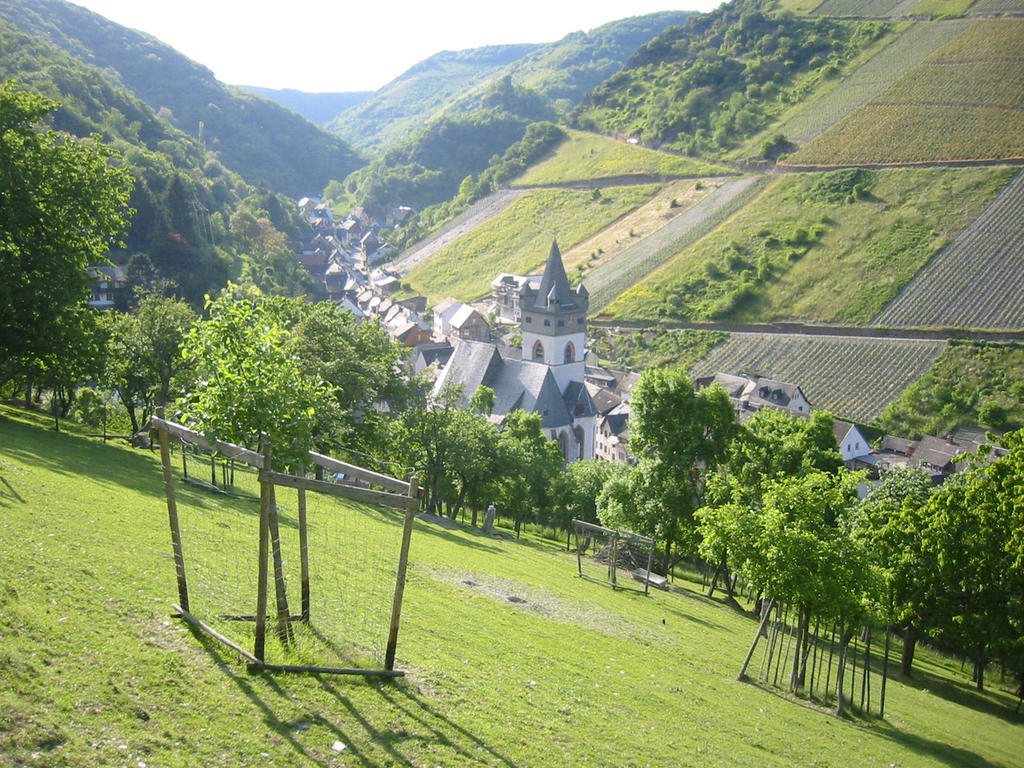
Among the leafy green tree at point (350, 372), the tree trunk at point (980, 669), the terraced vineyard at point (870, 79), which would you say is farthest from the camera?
the terraced vineyard at point (870, 79)

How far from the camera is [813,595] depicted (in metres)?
18.0

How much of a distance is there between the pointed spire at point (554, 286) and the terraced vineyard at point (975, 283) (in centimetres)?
3252

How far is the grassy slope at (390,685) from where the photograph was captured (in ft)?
27.8

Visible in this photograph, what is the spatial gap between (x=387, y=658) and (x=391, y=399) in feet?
94.3

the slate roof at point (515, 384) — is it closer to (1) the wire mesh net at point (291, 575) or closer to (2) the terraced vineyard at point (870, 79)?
(1) the wire mesh net at point (291, 575)

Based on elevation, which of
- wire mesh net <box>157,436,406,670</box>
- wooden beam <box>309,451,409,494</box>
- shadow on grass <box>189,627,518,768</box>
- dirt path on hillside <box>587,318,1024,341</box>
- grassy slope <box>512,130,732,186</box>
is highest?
grassy slope <box>512,130,732,186</box>

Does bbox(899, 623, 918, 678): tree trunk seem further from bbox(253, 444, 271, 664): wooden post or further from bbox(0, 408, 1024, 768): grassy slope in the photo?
bbox(253, 444, 271, 664): wooden post

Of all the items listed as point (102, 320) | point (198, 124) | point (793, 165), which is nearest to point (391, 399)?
point (102, 320)

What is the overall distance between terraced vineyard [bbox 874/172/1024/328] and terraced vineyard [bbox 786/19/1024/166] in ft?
51.5

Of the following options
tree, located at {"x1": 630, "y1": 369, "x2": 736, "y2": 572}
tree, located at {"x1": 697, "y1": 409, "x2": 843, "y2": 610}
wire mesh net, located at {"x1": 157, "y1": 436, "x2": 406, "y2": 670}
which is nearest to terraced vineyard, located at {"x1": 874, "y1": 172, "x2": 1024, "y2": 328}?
tree, located at {"x1": 697, "y1": 409, "x2": 843, "y2": 610}

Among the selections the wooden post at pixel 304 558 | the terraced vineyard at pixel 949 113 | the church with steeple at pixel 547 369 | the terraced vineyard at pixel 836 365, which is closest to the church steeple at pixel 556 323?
the church with steeple at pixel 547 369

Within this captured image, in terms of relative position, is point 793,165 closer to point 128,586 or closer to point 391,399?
point 391,399

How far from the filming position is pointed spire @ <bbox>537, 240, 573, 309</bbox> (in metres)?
69.2

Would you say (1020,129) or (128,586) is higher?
(1020,129)
